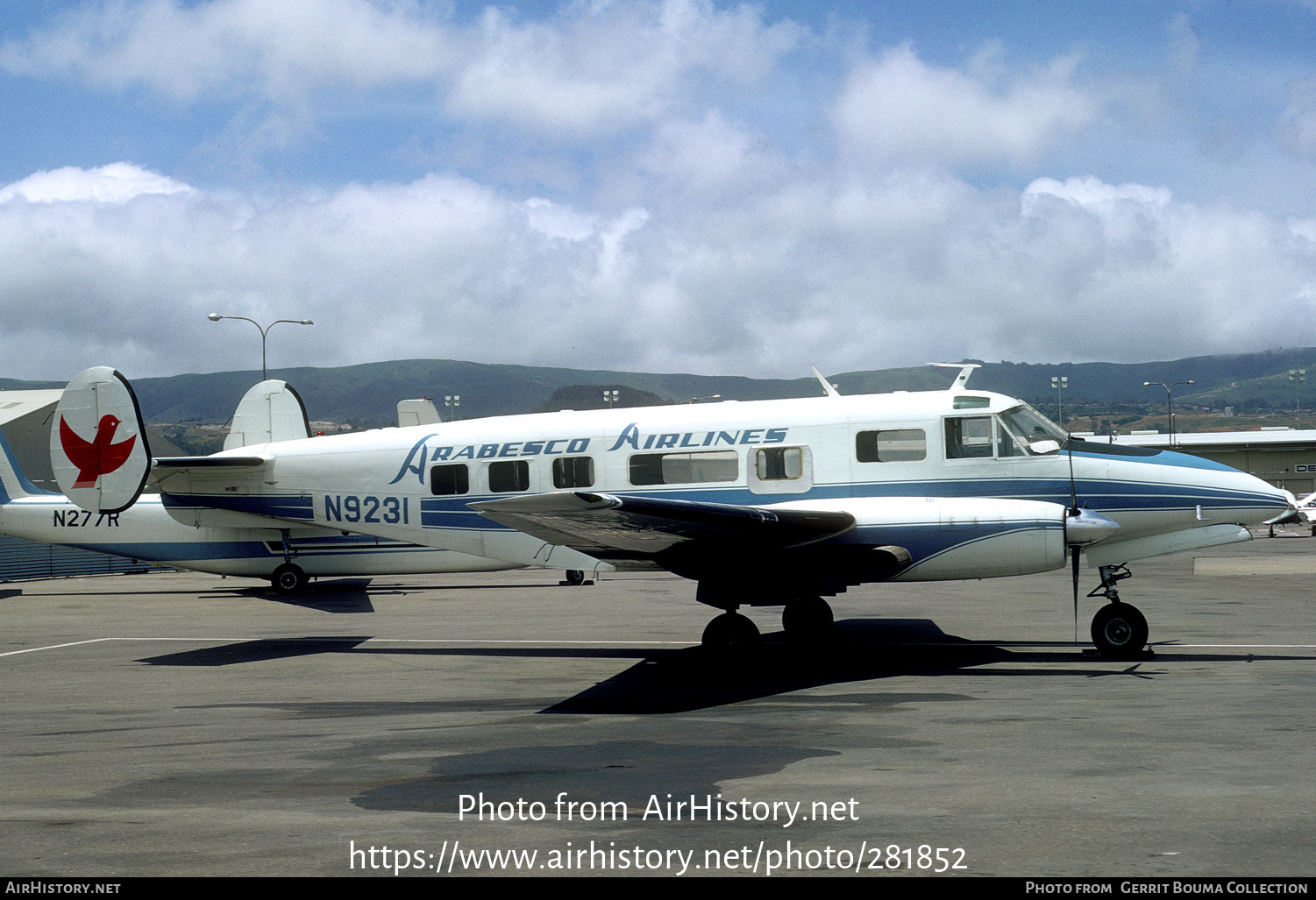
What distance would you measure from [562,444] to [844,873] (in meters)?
11.3

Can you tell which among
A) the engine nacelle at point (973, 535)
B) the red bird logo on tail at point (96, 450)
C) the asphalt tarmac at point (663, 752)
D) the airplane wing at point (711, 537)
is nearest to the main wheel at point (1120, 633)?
the asphalt tarmac at point (663, 752)

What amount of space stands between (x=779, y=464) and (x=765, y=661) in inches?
113

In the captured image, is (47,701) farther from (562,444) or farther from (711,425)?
(711,425)

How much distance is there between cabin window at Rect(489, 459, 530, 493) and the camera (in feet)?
55.2

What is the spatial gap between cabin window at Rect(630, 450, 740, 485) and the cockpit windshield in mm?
3906

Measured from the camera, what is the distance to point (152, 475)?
2178 cm

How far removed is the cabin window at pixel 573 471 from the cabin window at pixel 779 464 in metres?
2.67

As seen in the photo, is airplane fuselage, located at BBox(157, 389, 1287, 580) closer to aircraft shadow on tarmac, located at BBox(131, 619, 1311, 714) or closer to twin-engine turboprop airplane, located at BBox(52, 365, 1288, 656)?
twin-engine turboprop airplane, located at BBox(52, 365, 1288, 656)

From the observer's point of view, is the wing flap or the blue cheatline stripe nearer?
the wing flap

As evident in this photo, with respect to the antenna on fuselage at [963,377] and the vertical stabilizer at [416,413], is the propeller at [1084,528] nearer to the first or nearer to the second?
the antenna on fuselage at [963,377]

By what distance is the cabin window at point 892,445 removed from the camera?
15.0m

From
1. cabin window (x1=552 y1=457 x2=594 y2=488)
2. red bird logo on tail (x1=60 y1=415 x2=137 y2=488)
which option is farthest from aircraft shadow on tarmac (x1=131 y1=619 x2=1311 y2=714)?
red bird logo on tail (x1=60 y1=415 x2=137 y2=488)

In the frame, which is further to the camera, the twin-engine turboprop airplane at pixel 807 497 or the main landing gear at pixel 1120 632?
the main landing gear at pixel 1120 632
